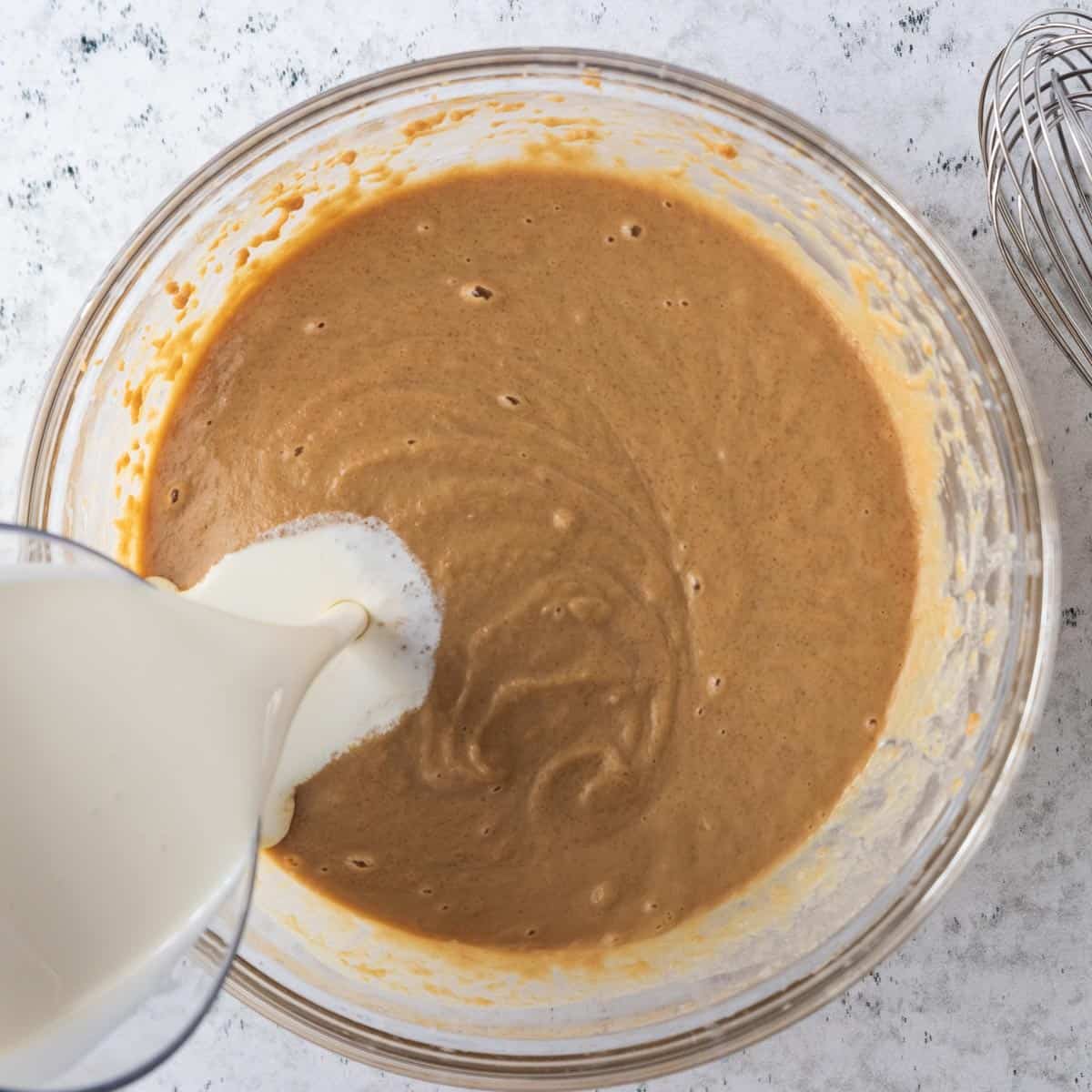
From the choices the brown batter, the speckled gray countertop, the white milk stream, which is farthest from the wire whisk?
the white milk stream

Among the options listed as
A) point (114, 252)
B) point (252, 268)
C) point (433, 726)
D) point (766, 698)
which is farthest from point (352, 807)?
point (114, 252)

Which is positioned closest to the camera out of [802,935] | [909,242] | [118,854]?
[118,854]

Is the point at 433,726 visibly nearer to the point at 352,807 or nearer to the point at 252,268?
the point at 352,807

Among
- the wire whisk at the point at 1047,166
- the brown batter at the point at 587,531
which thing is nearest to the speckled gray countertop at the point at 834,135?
the wire whisk at the point at 1047,166

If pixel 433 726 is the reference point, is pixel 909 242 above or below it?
above

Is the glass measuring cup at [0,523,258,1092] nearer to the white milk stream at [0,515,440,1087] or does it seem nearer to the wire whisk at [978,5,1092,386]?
the white milk stream at [0,515,440,1087]

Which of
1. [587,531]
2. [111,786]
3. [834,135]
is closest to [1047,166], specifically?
[834,135]
